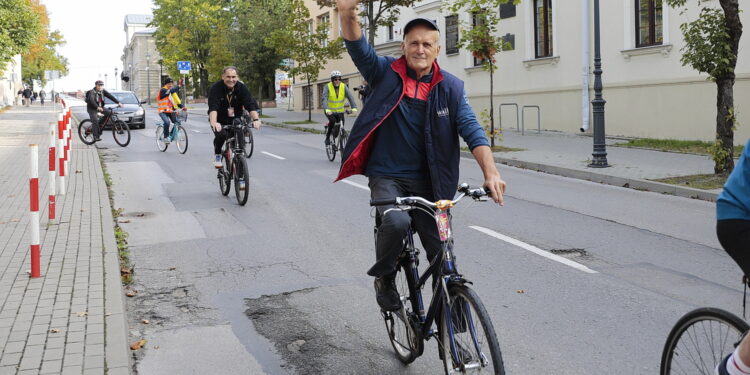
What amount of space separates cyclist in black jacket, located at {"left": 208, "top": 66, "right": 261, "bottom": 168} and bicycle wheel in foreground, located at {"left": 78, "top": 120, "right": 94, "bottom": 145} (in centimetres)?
1098

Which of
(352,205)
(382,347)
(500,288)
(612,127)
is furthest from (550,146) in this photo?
(382,347)

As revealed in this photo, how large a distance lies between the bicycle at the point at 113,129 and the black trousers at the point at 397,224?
58.5 feet

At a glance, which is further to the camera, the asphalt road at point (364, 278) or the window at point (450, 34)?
the window at point (450, 34)

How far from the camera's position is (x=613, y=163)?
50.7 feet

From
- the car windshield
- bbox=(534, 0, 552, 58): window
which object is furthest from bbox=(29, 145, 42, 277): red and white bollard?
the car windshield

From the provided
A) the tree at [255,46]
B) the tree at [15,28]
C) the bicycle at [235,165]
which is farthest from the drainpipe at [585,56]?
the tree at [255,46]

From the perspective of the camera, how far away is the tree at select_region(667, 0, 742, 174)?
1217 cm

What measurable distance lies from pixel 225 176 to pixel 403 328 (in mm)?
7447

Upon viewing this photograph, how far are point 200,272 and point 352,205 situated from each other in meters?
3.77

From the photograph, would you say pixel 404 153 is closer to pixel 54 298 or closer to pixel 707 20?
pixel 54 298

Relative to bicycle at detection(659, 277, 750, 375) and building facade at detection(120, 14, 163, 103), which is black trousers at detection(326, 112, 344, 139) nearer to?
bicycle at detection(659, 277, 750, 375)

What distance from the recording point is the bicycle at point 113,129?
20609 mm

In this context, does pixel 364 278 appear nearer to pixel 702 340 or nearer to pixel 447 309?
pixel 447 309

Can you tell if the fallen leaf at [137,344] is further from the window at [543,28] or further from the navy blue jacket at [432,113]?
the window at [543,28]
